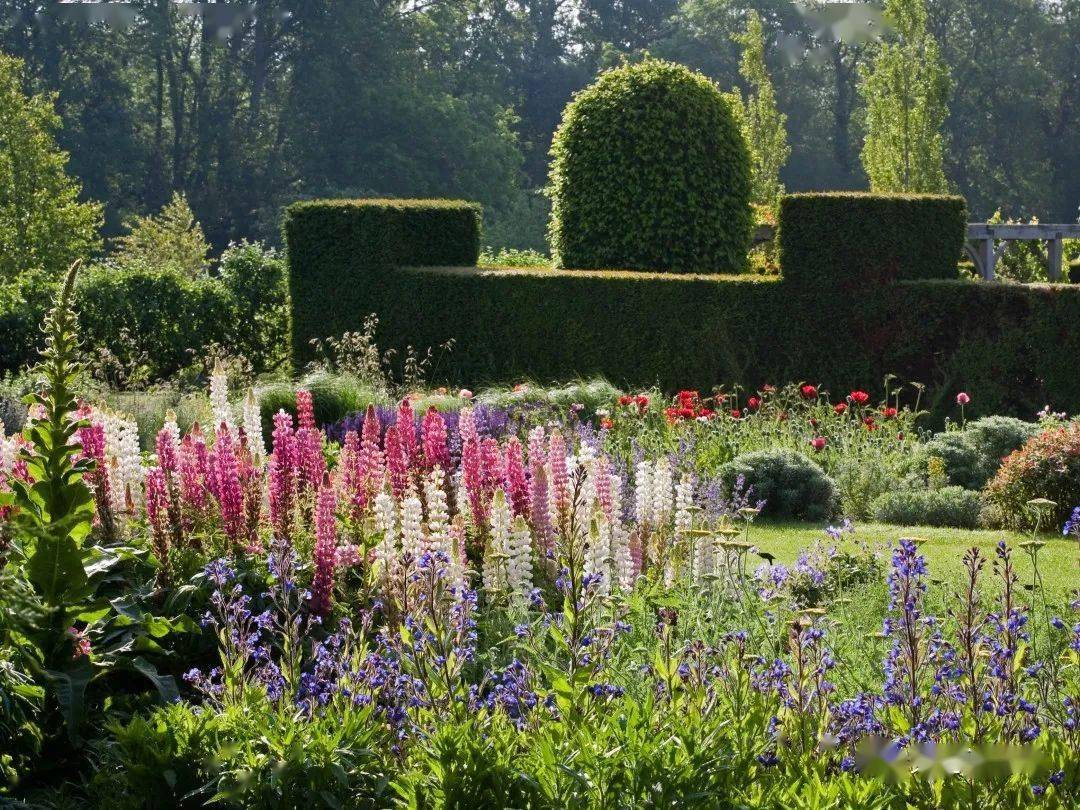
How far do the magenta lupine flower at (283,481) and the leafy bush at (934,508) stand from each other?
4.85 m

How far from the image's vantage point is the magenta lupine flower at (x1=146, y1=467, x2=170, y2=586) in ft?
15.4

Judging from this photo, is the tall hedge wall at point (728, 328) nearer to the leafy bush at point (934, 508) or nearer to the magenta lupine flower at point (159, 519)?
the leafy bush at point (934, 508)

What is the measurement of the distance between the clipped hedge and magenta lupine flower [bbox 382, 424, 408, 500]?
374 inches

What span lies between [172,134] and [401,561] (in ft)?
120

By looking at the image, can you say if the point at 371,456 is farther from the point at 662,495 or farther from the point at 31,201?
the point at 31,201

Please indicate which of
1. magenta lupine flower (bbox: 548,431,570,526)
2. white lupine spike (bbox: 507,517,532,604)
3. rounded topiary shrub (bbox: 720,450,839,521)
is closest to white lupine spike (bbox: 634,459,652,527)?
magenta lupine flower (bbox: 548,431,570,526)

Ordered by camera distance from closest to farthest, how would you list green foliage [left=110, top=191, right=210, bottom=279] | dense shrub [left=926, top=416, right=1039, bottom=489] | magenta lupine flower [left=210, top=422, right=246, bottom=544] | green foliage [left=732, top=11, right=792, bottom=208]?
1. magenta lupine flower [left=210, top=422, right=246, bottom=544]
2. dense shrub [left=926, top=416, right=1039, bottom=489]
3. green foliage [left=732, top=11, right=792, bottom=208]
4. green foliage [left=110, top=191, right=210, bottom=279]

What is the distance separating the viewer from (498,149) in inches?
1437

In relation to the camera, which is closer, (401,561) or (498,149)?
(401,561)

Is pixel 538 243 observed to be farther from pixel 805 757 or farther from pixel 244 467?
pixel 805 757

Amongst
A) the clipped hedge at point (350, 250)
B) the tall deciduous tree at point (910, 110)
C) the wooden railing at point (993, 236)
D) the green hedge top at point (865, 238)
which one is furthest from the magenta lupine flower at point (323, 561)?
the tall deciduous tree at point (910, 110)

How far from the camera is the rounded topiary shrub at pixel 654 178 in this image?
1452cm

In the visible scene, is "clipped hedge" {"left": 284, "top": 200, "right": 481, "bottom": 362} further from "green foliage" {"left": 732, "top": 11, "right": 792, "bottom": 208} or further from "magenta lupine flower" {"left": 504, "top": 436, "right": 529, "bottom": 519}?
"magenta lupine flower" {"left": 504, "top": 436, "right": 529, "bottom": 519}

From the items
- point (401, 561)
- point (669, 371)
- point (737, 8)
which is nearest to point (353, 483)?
point (401, 561)
